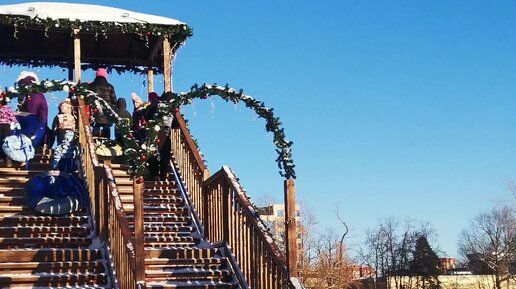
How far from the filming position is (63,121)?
456 inches

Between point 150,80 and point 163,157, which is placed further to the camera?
point 150,80

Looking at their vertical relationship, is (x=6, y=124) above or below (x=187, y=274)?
above

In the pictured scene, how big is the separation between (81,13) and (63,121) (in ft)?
9.34

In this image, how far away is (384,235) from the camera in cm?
6316

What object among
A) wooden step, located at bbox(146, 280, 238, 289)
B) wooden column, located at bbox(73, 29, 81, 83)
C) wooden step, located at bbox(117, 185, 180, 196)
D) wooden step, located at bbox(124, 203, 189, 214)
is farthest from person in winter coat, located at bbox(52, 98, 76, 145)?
wooden step, located at bbox(146, 280, 238, 289)

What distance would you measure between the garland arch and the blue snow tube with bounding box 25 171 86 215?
1.09m

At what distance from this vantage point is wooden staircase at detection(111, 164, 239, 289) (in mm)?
8195

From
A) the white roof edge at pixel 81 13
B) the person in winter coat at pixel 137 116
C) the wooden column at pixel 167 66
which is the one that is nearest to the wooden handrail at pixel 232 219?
the person in winter coat at pixel 137 116

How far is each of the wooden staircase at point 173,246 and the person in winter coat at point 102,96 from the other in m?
1.88

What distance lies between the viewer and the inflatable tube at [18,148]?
10414 mm

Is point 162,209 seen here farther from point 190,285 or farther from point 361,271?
point 361,271

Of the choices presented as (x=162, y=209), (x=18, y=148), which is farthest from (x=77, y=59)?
(x=162, y=209)

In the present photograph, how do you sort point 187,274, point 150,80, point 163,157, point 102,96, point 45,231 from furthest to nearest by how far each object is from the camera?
point 150,80 < point 102,96 < point 163,157 < point 45,231 < point 187,274

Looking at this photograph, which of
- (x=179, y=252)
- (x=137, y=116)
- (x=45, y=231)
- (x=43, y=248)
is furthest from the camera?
(x=137, y=116)
